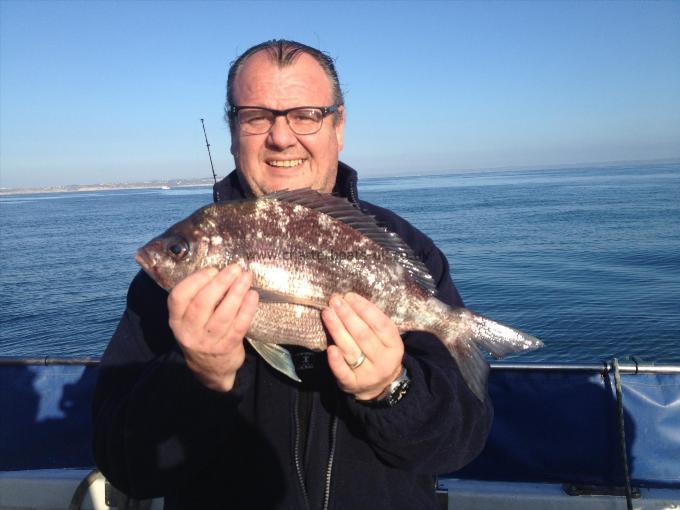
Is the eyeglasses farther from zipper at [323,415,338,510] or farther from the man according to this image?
zipper at [323,415,338,510]

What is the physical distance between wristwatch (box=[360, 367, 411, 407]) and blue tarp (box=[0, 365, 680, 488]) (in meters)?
1.90

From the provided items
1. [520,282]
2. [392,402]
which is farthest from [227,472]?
[520,282]

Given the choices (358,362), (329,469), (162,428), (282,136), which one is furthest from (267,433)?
(282,136)

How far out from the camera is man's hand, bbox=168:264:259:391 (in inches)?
87.5

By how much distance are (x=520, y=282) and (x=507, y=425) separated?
44.4ft

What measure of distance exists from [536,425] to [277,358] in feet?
8.57

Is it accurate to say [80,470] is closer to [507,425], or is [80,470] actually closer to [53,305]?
[507,425]

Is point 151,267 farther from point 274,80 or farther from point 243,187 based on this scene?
point 274,80

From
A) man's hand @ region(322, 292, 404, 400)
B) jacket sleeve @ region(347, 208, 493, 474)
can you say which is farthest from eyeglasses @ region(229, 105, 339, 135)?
jacket sleeve @ region(347, 208, 493, 474)

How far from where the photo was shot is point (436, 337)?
2869 mm

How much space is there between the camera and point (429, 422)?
2328 mm

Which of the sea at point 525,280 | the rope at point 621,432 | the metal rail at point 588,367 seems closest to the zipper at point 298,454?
the metal rail at point 588,367

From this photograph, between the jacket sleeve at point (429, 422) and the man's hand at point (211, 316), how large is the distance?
63 cm

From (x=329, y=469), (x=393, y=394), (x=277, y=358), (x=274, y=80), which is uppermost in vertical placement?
(x=274, y=80)
